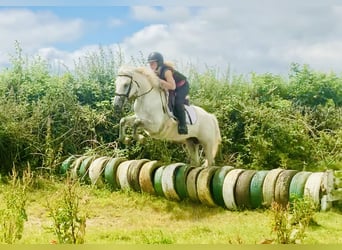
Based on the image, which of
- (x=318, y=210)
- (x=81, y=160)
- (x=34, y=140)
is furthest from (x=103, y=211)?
(x=318, y=210)

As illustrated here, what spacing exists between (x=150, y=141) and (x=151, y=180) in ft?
1.80

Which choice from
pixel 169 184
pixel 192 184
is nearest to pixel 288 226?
pixel 192 184

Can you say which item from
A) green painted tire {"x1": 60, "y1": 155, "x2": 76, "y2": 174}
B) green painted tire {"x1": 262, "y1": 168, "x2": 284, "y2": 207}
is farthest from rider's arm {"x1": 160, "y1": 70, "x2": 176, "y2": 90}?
green painted tire {"x1": 60, "y1": 155, "x2": 76, "y2": 174}

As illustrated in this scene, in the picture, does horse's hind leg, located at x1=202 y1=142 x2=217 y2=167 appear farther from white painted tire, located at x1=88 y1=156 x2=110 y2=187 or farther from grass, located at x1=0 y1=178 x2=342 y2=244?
white painted tire, located at x1=88 y1=156 x2=110 y2=187

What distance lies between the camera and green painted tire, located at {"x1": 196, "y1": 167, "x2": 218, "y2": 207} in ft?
13.5

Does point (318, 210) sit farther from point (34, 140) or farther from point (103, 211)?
point (34, 140)

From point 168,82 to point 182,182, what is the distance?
647 mm

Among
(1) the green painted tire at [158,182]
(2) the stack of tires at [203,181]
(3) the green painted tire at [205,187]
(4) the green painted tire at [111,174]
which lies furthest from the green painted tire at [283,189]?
(4) the green painted tire at [111,174]

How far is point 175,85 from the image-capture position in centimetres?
425

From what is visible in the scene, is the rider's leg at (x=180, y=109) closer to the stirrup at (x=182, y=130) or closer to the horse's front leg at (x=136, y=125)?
the stirrup at (x=182, y=130)

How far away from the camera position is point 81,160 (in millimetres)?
4754

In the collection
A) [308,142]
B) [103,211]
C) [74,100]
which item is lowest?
[103,211]

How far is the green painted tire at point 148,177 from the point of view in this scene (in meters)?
4.38

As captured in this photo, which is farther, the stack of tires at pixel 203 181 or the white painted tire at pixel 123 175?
the white painted tire at pixel 123 175
